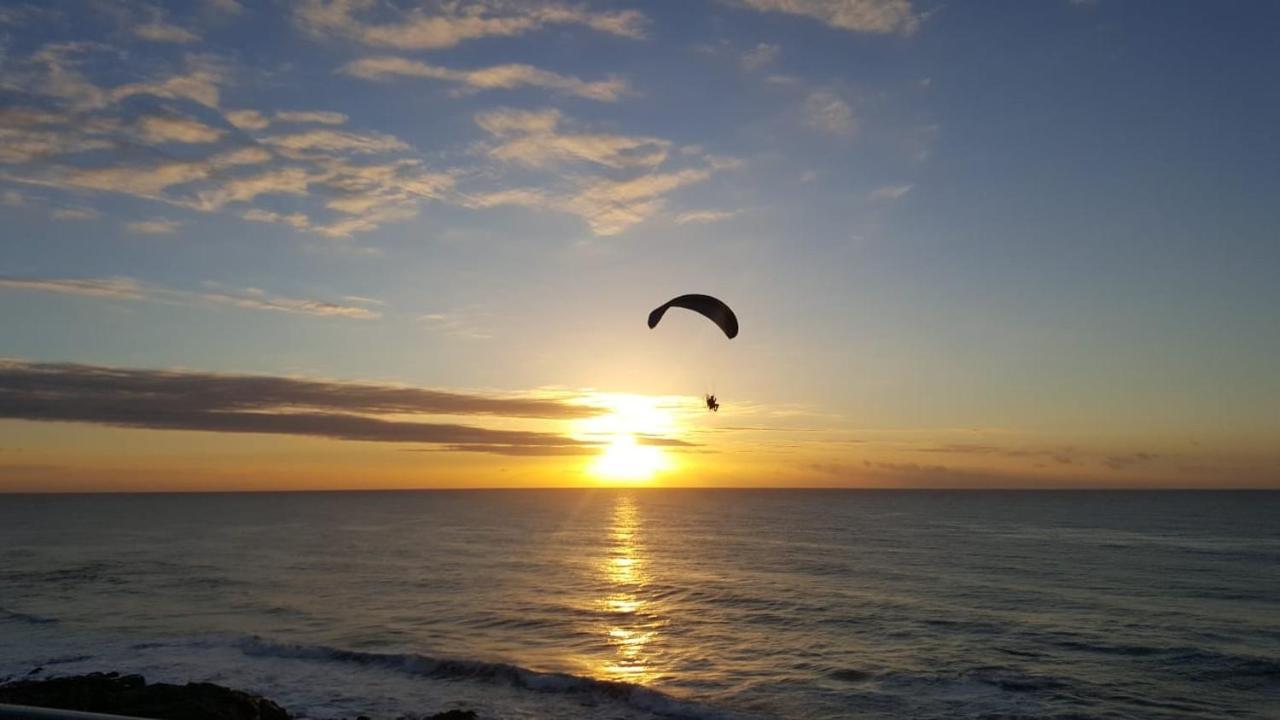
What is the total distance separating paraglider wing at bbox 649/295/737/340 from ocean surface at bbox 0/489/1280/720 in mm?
10049

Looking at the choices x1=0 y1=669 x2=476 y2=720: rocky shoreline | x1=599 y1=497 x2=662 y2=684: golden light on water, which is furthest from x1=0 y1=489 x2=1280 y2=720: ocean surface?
x1=0 y1=669 x2=476 y2=720: rocky shoreline

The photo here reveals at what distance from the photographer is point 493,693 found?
24609 mm

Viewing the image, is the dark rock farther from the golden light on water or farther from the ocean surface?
the golden light on water

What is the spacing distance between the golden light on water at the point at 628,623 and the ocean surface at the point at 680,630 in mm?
158

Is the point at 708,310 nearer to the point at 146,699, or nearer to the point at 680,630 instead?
the point at 146,699

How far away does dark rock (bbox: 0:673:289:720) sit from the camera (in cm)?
1808

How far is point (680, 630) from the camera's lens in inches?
1373

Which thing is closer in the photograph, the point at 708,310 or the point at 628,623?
the point at 708,310

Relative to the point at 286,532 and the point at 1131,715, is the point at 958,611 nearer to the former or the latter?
the point at 1131,715

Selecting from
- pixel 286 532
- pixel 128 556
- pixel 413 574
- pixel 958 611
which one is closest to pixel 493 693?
pixel 958 611

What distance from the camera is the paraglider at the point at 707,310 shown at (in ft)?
68.5

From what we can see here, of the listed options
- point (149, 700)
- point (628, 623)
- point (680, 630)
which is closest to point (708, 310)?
point (149, 700)

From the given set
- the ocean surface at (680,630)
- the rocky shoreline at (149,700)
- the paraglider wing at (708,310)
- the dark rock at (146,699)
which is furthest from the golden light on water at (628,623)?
the paraglider wing at (708,310)

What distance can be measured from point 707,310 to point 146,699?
15.2 meters
